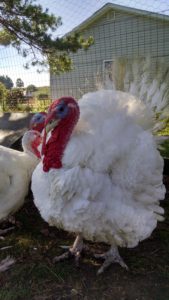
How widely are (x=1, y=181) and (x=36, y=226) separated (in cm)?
79

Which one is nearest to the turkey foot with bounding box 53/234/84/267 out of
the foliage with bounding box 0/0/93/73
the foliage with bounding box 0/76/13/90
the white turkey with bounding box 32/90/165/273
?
the white turkey with bounding box 32/90/165/273

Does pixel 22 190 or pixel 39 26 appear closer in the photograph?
pixel 22 190

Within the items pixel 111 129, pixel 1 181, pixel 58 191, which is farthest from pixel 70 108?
pixel 1 181

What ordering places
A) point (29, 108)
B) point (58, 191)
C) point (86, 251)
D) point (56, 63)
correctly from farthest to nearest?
point (29, 108), point (56, 63), point (86, 251), point (58, 191)

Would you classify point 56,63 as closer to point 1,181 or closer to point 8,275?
point 1,181

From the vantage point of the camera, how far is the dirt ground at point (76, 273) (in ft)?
9.23

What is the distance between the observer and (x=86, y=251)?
3.42 meters

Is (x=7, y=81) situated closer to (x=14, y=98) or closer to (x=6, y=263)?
(x=14, y=98)

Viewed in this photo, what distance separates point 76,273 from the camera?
122 inches

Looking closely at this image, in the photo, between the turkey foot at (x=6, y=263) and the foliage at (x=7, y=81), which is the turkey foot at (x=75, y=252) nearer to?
the turkey foot at (x=6, y=263)

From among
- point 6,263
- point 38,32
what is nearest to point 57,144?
point 6,263

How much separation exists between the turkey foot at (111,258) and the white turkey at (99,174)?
0.02 metres

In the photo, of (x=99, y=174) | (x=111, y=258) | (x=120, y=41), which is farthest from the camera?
(x=120, y=41)

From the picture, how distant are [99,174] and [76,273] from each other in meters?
1.05
